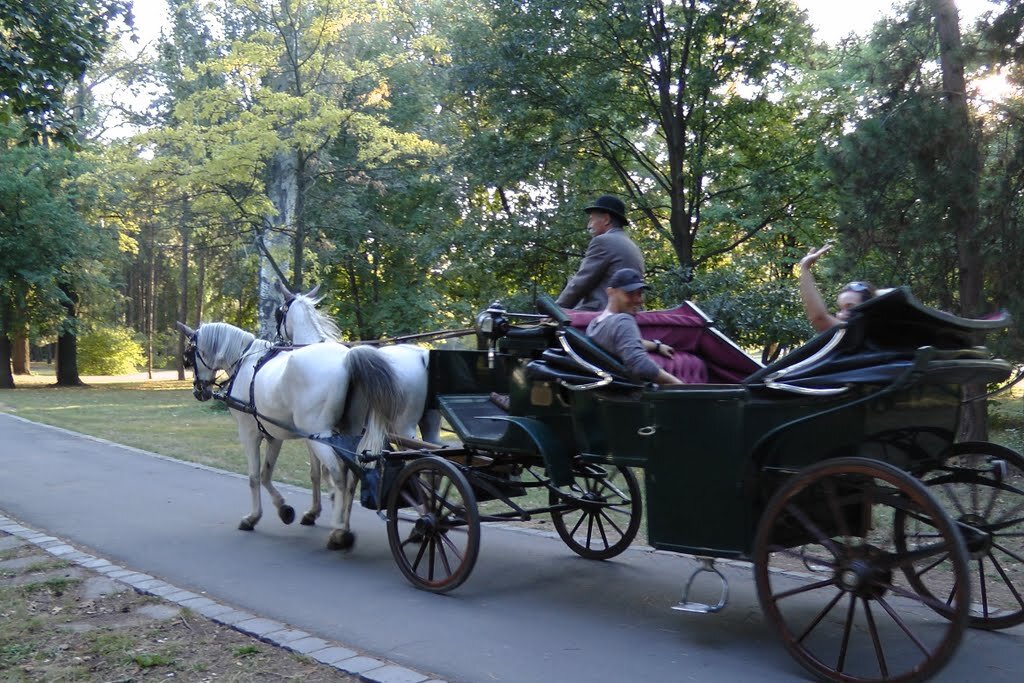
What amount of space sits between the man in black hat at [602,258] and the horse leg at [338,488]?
245 cm

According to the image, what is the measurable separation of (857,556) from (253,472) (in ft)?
19.7

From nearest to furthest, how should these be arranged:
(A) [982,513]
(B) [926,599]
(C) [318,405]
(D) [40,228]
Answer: (B) [926,599] < (A) [982,513] < (C) [318,405] < (D) [40,228]

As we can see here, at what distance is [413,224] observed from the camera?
26.7 meters

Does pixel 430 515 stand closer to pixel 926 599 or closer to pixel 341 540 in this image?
pixel 341 540

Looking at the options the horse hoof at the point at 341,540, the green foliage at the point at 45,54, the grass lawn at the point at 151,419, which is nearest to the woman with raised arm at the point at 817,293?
the horse hoof at the point at 341,540

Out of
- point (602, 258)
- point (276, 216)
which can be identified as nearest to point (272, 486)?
point (602, 258)

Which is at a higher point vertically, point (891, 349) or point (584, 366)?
point (891, 349)

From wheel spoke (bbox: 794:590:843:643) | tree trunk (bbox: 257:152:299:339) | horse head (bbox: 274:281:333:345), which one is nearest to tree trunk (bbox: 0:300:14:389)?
tree trunk (bbox: 257:152:299:339)

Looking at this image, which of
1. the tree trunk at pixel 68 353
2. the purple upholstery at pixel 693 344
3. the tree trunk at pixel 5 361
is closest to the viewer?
the purple upholstery at pixel 693 344

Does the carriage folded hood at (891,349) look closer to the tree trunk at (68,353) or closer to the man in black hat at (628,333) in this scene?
the man in black hat at (628,333)

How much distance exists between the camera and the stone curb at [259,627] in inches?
187

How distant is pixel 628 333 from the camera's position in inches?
215

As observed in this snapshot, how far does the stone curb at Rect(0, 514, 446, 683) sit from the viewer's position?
4742mm

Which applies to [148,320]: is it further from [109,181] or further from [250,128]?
[250,128]
